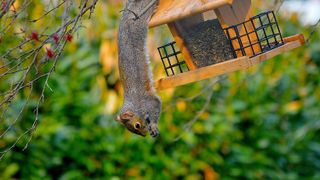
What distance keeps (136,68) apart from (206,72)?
0.29 metres

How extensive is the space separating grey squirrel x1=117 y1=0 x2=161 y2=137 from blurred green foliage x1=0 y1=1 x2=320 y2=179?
1.13 metres

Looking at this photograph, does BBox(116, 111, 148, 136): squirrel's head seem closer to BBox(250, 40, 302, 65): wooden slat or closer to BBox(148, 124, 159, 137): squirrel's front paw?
BBox(148, 124, 159, 137): squirrel's front paw

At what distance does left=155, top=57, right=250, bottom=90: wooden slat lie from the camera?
8.66ft

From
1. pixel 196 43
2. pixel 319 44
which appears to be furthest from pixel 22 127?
pixel 319 44

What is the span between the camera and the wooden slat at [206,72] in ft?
8.66

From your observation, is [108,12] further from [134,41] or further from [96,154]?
[134,41]

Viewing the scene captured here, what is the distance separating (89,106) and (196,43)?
1905 mm

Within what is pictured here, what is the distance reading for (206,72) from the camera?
2768mm

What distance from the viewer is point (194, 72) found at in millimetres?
2840

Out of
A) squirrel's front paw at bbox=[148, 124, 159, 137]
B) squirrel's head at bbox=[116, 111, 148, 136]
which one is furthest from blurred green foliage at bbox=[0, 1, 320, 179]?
squirrel's head at bbox=[116, 111, 148, 136]

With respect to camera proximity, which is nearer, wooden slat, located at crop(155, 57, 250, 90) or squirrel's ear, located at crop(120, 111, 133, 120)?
wooden slat, located at crop(155, 57, 250, 90)

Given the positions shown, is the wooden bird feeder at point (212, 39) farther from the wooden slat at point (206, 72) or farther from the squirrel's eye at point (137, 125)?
the squirrel's eye at point (137, 125)

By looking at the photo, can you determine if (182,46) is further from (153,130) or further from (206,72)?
(153,130)

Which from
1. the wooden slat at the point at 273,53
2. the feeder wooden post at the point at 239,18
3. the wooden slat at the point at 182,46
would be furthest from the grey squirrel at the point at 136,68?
the wooden slat at the point at 273,53
